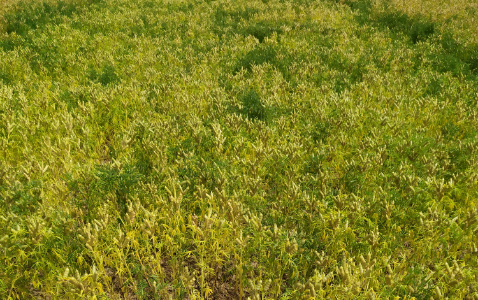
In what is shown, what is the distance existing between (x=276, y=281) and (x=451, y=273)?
1462mm

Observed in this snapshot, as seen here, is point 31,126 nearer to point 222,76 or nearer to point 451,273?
point 222,76

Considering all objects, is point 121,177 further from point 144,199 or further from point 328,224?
point 328,224

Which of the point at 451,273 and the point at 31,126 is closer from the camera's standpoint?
the point at 451,273

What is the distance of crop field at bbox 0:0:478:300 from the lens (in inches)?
109

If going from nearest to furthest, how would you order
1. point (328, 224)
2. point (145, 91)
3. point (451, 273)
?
1. point (451, 273)
2. point (328, 224)
3. point (145, 91)

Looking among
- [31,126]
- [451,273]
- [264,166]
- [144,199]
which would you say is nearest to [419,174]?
[451,273]

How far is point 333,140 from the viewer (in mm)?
4750

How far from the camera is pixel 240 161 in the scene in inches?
162

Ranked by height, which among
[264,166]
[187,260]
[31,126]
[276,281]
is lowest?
[187,260]

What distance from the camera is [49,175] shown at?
3.95 m

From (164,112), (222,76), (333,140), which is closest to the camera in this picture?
(333,140)

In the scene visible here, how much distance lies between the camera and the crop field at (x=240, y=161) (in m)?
2.78

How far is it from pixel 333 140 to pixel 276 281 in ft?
9.07

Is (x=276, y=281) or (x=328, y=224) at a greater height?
(x=328, y=224)
